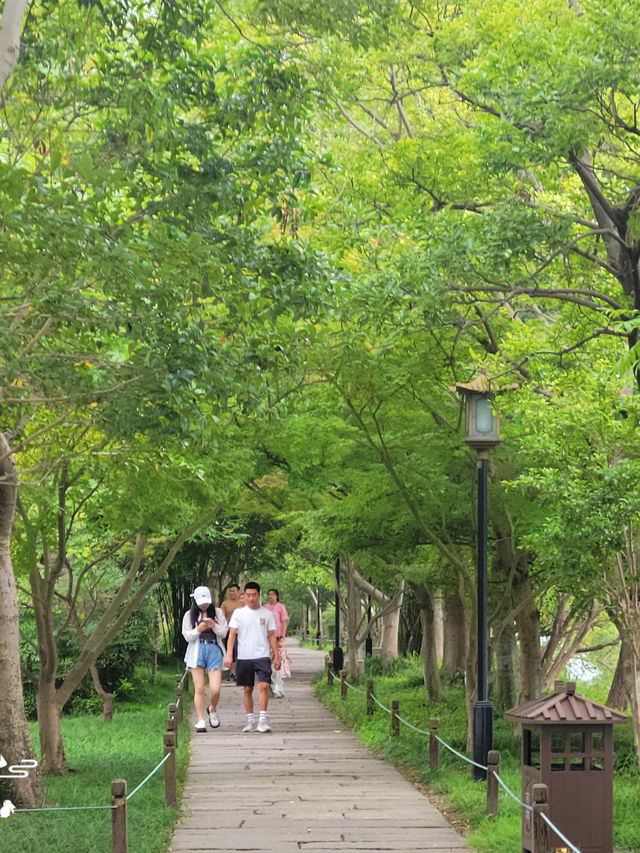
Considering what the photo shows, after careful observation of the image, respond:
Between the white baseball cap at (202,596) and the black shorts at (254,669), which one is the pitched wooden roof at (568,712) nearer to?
the white baseball cap at (202,596)

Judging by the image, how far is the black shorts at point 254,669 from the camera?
15352 millimetres

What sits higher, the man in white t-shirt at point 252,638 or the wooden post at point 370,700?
the man in white t-shirt at point 252,638

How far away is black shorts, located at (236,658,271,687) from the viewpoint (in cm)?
1535

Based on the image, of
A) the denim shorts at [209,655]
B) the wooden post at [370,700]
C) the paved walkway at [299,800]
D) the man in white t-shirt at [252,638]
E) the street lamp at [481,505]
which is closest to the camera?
the paved walkway at [299,800]

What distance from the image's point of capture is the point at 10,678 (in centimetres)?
1080

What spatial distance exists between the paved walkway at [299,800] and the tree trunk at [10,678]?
60.0 inches

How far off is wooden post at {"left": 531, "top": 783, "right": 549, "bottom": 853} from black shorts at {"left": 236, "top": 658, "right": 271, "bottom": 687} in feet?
26.1

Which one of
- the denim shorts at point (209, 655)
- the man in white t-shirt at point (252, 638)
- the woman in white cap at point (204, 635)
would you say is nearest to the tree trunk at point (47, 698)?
the woman in white cap at point (204, 635)

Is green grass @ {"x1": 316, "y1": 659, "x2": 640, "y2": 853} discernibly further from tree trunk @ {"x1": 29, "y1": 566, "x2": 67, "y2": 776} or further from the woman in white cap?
tree trunk @ {"x1": 29, "y1": 566, "x2": 67, "y2": 776}

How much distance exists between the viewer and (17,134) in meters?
9.12

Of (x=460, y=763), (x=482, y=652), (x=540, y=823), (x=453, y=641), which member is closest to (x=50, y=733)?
(x=460, y=763)

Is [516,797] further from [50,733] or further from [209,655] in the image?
[209,655]

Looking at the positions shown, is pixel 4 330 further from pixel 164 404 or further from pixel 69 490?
pixel 69 490

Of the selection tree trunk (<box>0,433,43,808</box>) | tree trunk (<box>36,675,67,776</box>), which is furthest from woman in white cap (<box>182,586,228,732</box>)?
tree trunk (<box>0,433,43,808</box>)
